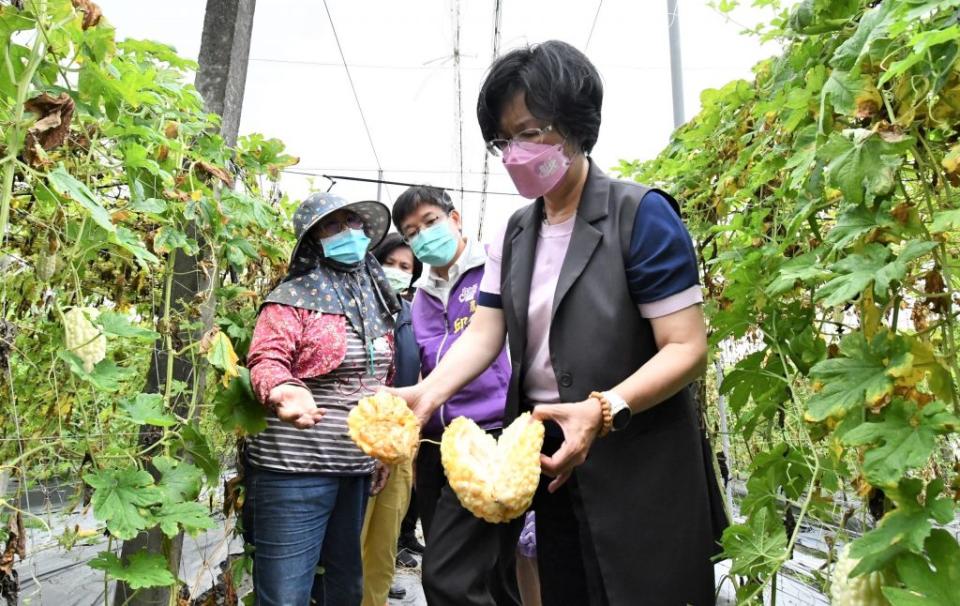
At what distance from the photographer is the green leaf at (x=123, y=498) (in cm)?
143

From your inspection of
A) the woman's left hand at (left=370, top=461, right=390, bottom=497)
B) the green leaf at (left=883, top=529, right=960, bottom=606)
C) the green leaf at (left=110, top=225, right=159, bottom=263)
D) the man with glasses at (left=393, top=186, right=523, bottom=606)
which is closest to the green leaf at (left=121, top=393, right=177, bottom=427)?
the green leaf at (left=110, top=225, right=159, bottom=263)

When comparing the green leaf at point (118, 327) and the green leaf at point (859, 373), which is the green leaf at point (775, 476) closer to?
the green leaf at point (859, 373)

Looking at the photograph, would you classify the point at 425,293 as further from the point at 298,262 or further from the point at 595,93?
the point at 595,93

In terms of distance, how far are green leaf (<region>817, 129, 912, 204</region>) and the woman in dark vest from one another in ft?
1.53

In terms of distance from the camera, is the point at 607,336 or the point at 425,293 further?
the point at 425,293

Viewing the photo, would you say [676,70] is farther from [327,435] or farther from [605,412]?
[605,412]

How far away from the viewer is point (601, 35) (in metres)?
6.08

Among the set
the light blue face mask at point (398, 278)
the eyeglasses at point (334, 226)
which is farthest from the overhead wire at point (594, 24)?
the eyeglasses at point (334, 226)

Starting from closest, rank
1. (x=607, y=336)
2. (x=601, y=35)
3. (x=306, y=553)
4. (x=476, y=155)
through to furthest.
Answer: (x=607, y=336), (x=306, y=553), (x=601, y=35), (x=476, y=155)

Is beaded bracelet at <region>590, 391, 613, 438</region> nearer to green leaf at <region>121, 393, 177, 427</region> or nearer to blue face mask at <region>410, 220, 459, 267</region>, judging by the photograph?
green leaf at <region>121, 393, 177, 427</region>

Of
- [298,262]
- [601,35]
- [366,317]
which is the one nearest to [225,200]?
[298,262]

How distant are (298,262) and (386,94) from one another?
19.9 feet

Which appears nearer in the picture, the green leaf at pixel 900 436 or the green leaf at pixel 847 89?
the green leaf at pixel 900 436

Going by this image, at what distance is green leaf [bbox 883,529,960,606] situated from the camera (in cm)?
75
